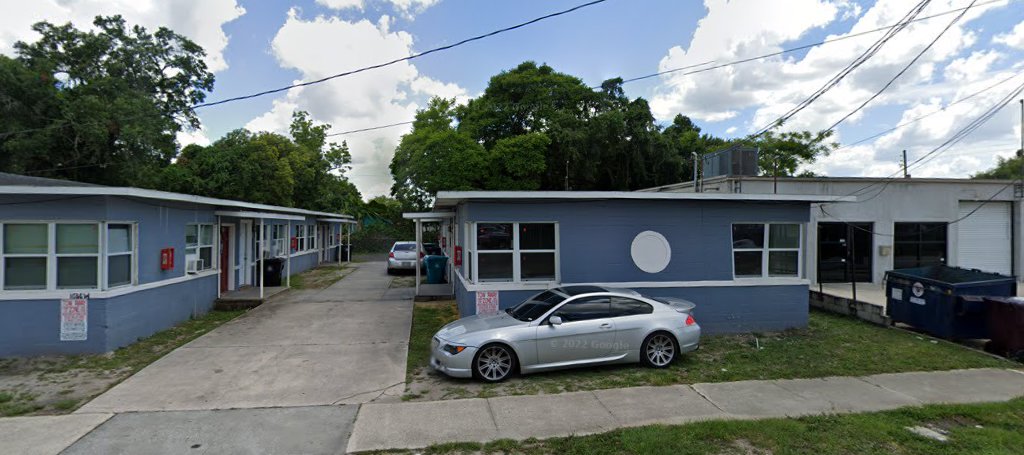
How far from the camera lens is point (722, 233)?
33.0ft

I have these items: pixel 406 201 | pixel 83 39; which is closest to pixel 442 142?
pixel 406 201

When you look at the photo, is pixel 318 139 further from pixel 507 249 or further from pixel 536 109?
pixel 507 249

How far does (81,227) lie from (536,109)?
88.7ft

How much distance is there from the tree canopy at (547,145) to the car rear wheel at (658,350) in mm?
22269

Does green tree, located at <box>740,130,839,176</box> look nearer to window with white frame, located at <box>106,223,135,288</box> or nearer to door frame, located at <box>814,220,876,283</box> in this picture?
door frame, located at <box>814,220,876,283</box>

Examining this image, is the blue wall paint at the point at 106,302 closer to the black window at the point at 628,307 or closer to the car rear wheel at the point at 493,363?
the car rear wheel at the point at 493,363

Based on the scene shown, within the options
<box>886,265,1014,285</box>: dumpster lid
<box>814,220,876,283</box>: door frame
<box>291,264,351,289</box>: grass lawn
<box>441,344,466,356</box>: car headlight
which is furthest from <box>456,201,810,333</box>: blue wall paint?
<box>291,264,351,289</box>: grass lawn

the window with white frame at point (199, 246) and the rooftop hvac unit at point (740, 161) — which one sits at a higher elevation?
the rooftop hvac unit at point (740, 161)

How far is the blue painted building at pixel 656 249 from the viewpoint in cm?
948

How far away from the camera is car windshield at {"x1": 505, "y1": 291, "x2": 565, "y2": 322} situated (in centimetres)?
729

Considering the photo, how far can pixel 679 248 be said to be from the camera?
9930mm

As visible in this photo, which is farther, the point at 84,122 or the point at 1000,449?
the point at 84,122

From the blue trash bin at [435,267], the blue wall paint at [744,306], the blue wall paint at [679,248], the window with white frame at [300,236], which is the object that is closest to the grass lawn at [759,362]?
the blue wall paint at [744,306]

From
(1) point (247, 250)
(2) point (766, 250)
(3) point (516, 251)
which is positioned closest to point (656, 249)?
(2) point (766, 250)
